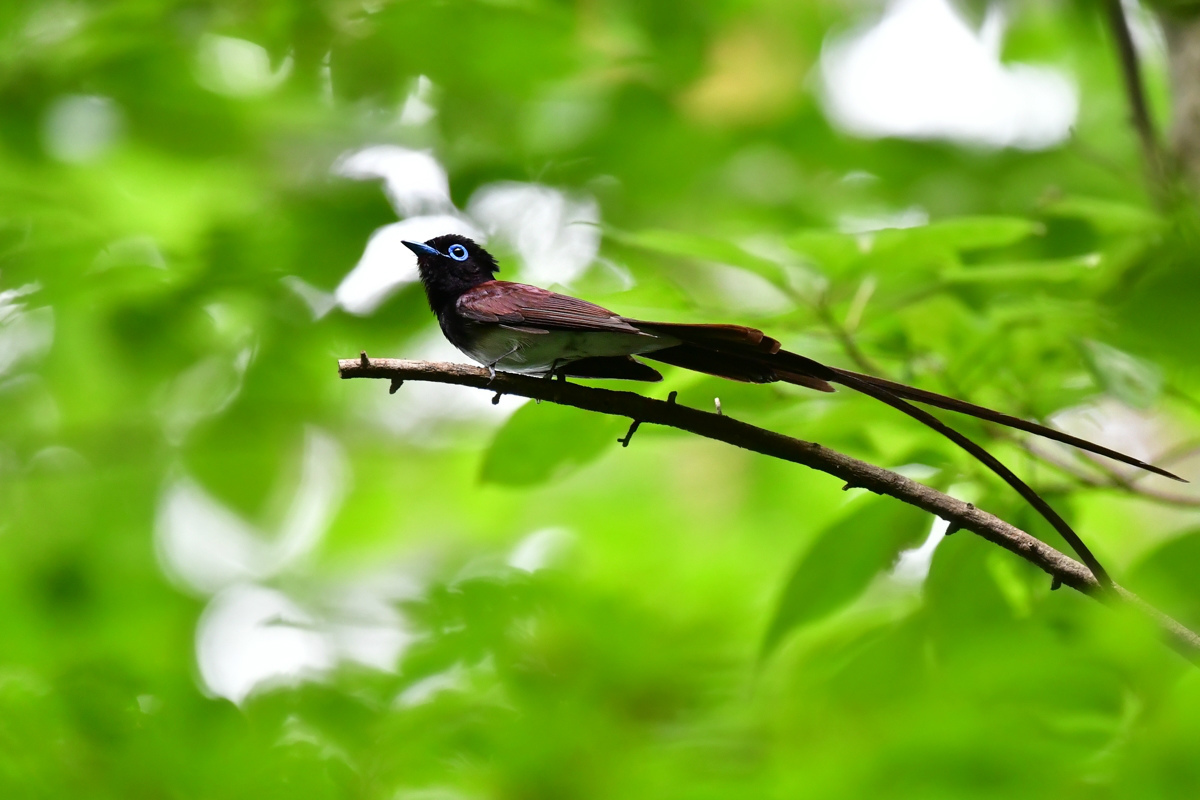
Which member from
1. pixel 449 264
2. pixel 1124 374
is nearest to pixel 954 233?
pixel 1124 374

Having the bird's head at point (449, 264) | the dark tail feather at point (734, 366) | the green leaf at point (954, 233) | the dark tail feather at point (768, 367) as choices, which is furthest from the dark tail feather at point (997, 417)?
the bird's head at point (449, 264)

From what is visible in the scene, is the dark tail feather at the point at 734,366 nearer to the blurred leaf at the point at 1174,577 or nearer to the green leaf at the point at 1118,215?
the blurred leaf at the point at 1174,577

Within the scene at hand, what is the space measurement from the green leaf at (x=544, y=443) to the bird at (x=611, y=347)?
0.52 feet

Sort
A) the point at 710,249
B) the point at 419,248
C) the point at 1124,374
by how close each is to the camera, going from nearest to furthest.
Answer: the point at 1124,374 → the point at 710,249 → the point at 419,248

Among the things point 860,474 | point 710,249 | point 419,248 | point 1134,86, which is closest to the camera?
point 860,474

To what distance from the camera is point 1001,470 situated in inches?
65.2

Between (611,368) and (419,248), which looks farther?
(419,248)

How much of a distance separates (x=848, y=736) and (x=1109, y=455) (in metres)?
1.04

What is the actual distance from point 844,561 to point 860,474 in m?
0.76

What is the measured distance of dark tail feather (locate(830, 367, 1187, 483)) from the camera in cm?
163

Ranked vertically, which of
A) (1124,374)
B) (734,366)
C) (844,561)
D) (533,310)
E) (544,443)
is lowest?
(844,561)

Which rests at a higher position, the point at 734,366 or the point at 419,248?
the point at 734,366

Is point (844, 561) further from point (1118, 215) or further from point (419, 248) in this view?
point (419, 248)

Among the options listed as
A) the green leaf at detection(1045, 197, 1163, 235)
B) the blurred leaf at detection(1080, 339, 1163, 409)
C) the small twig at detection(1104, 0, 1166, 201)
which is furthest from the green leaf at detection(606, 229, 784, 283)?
the small twig at detection(1104, 0, 1166, 201)
